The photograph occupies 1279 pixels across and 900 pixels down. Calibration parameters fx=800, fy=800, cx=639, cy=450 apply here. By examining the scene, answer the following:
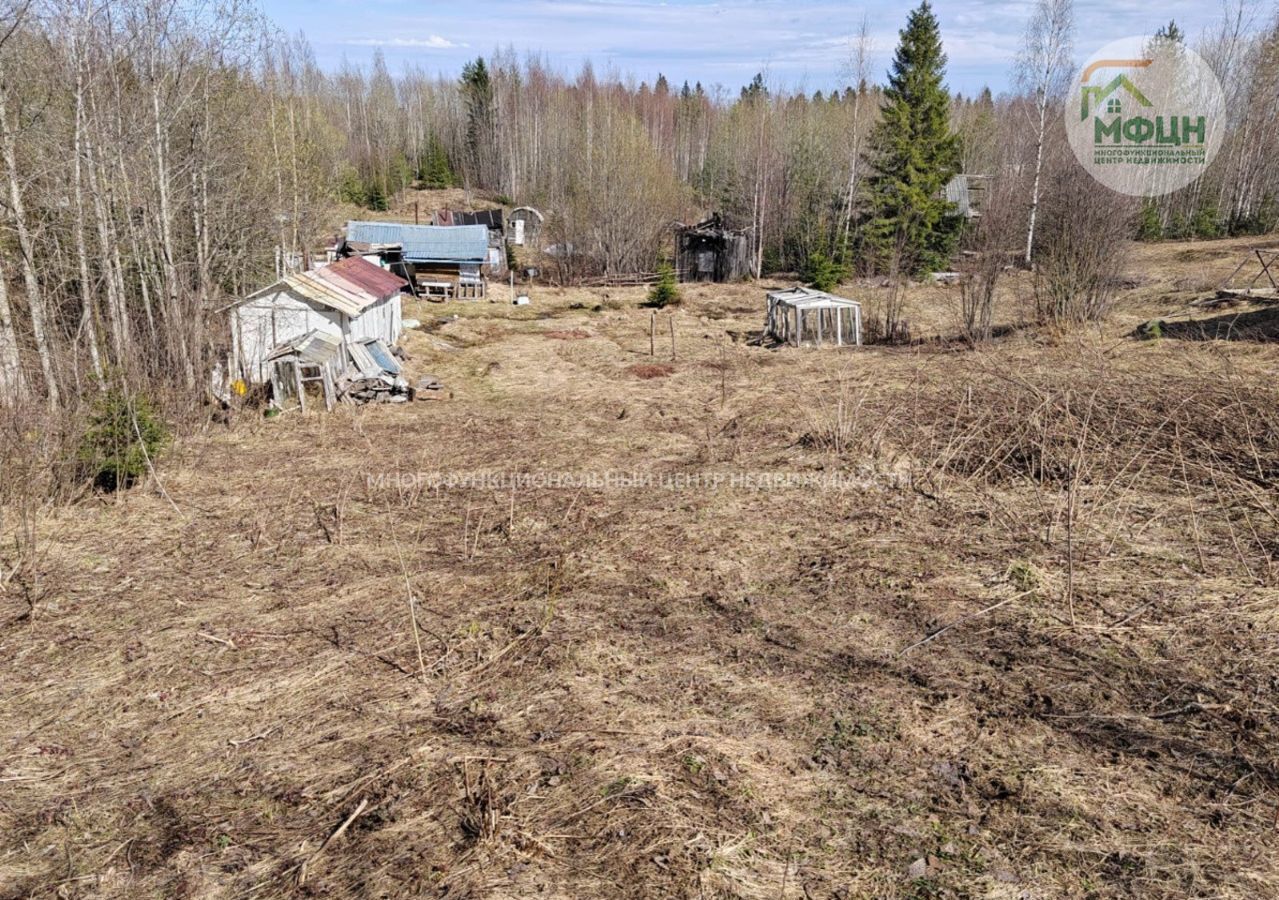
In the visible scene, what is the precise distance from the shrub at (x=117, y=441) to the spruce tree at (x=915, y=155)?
81.8 ft

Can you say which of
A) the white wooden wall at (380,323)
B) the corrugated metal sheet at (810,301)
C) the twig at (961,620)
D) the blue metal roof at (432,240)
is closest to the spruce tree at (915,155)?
the corrugated metal sheet at (810,301)

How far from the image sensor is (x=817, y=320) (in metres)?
19.3

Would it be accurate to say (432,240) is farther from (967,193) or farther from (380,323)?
(967,193)

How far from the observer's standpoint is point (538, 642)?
20.1ft

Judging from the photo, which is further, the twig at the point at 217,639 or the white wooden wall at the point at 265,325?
the white wooden wall at the point at 265,325

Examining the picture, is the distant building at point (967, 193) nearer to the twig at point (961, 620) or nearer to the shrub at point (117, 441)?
the twig at point (961, 620)

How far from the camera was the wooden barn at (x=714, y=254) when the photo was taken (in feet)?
110

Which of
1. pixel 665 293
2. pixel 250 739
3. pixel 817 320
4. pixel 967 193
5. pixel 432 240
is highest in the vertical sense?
pixel 967 193

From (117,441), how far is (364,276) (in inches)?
402

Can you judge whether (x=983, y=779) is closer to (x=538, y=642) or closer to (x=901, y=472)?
(x=538, y=642)

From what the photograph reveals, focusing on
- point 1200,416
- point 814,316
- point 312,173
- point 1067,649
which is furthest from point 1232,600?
point 312,173

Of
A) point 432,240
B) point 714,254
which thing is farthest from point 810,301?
point 432,240

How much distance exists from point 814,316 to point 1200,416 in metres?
10.7

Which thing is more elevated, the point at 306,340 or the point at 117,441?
the point at 306,340
